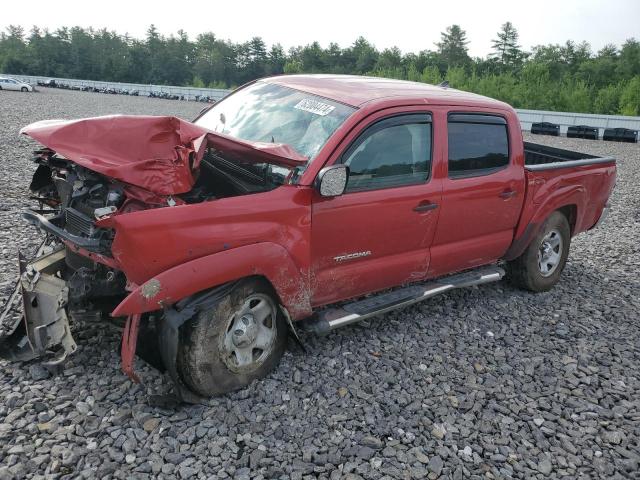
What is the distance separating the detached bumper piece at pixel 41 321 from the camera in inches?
125

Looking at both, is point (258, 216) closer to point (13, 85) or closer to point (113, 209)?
point (113, 209)

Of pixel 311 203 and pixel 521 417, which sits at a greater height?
pixel 311 203

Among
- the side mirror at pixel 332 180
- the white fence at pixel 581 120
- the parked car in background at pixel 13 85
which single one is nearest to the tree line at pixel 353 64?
A: the white fence at pixel 581 120

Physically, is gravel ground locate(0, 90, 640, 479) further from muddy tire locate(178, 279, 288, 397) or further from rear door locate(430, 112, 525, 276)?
rear door locate(430, 112, 525, 276)

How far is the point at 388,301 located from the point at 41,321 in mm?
2465

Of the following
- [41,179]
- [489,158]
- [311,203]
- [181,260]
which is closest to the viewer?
[181,260]

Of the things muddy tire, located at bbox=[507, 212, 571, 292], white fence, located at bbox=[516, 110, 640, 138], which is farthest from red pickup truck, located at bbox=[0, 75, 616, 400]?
white fence, located at bbox=[516, 110, 640, 138]

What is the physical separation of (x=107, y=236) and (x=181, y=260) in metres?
0.46

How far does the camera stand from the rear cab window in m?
4.21

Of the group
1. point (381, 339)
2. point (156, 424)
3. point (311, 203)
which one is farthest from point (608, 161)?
point (156, 424)

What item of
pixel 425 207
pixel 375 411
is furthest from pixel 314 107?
pixel 375 411

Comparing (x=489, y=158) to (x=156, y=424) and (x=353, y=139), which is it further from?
(x=156, y=424)

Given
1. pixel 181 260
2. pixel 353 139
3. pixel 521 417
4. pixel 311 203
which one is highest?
pixel 353 139

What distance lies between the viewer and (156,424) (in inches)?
119
